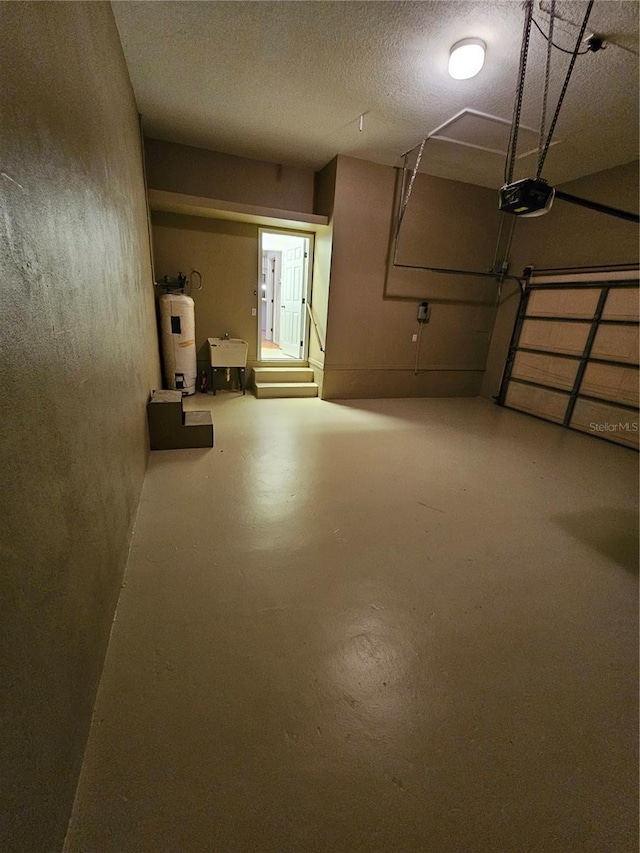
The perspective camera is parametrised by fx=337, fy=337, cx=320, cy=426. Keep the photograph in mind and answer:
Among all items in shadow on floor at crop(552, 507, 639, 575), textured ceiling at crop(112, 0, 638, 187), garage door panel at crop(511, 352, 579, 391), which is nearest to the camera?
shadow on floor at crop(552, 507, 639, 575)

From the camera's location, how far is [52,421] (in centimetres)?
90

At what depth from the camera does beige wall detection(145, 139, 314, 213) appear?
4.34m

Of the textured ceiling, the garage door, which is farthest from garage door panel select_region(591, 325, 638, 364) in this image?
the textured ceiling

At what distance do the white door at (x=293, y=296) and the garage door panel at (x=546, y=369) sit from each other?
11.7ft

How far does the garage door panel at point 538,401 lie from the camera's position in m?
4.86

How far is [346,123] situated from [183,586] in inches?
180

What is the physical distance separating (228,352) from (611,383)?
514cm

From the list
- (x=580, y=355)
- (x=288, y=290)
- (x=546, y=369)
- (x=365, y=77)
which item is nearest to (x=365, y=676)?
(x=365, y=77)

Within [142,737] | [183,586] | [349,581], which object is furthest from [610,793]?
[183,586]

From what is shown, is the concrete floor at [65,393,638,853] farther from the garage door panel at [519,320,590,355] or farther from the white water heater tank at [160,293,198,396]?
the garage door panel at [519,320,590,355]

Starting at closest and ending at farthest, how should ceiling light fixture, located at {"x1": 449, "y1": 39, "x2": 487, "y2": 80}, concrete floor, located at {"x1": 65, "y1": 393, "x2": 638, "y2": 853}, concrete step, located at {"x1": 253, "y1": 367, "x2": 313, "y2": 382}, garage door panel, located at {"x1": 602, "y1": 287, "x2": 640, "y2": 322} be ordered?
concrete floor, located at {"x1": 65, "y1": 393, "x2": 638, "y2": 853} < ceiling light fixture, located at {"x1": 449, "y1": 39, "x2": 487, "y2": 80} < garage door panel, located at {"x1": 602, "y1": 287, "x2": 640, "y2": 322} < concrete step, located at {"x1": 253, "y1": 367, "x2": 313, "y2": 382}

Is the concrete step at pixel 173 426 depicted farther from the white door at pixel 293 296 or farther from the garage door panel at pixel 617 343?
the garage door panel at pixel 617 343

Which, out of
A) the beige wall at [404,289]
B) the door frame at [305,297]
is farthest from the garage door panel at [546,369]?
the door frame at [305,297]

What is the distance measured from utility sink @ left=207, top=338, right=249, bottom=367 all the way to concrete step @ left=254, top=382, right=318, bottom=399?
0.45 meters
